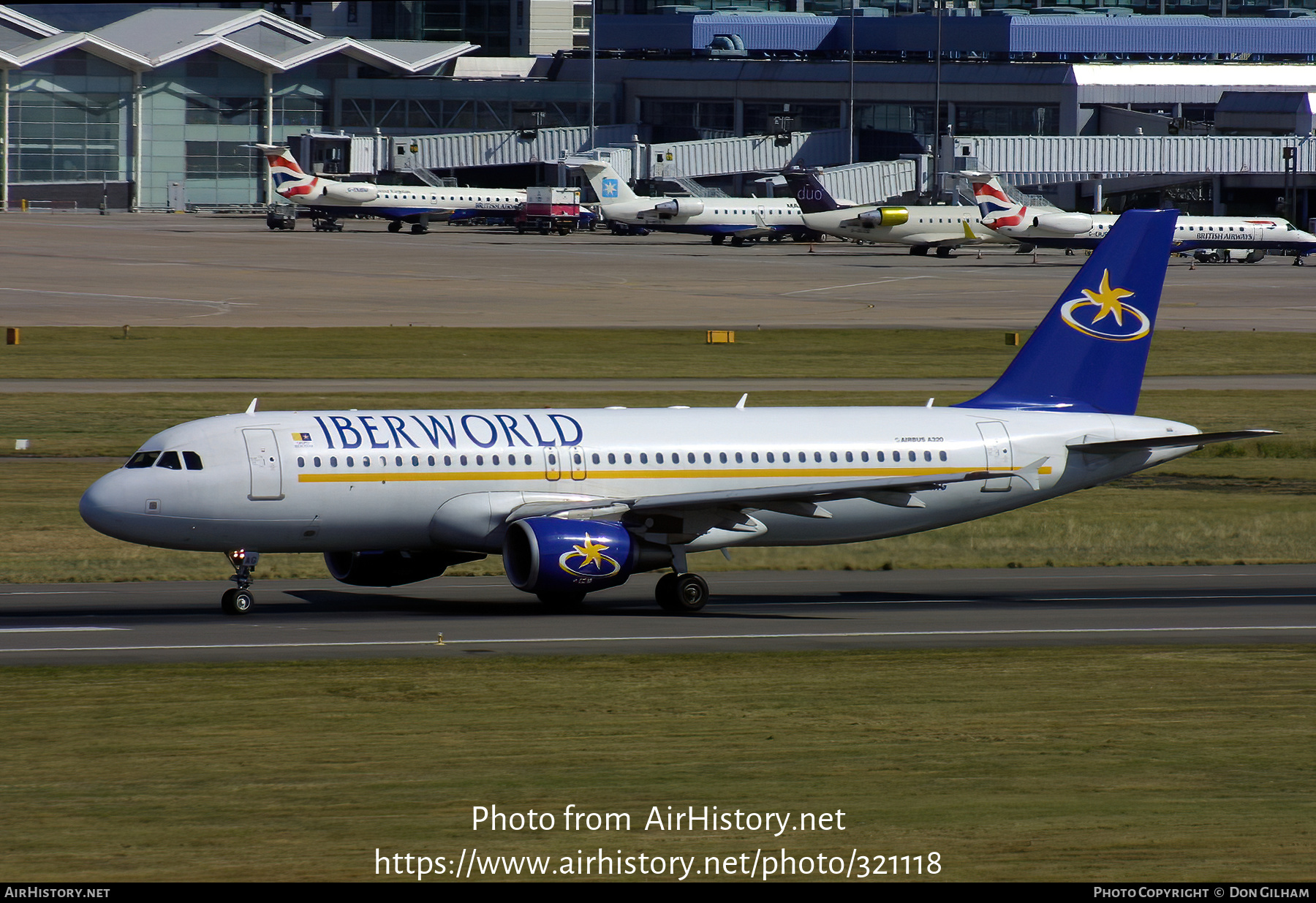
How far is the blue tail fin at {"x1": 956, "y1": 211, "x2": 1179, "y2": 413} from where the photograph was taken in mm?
41188

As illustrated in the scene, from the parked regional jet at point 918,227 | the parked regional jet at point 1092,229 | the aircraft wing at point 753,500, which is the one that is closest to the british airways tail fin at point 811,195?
the parked regional jet at point 918,227

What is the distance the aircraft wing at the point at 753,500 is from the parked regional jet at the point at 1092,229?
124 metres

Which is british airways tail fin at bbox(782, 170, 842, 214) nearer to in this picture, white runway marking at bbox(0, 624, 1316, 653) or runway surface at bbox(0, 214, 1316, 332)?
runway surface at bbox(0, 214, 1316, 332)

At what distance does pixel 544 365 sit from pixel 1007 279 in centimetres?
5968

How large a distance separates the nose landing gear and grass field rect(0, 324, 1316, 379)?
4559cm

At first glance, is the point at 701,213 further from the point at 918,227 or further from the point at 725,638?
the point at 725,638

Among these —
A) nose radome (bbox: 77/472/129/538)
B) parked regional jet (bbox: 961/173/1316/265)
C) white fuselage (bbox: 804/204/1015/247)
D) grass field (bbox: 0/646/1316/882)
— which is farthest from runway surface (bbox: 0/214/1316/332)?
grass field (bbox: 0/646/1316/882)

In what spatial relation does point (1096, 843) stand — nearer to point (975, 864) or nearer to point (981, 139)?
point (975, 864)

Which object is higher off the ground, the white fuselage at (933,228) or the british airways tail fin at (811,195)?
the british airways tail fin at (811,195)

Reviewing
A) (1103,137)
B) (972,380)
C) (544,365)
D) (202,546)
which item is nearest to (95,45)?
Result: (1103,137)

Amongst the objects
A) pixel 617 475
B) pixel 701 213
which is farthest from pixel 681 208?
pixel 617 475

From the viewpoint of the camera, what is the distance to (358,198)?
17775 centimetres

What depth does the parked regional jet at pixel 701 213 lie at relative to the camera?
561 ft

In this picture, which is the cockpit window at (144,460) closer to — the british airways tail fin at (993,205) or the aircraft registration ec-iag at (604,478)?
the aircraft registration ec-iag at (604,478)
